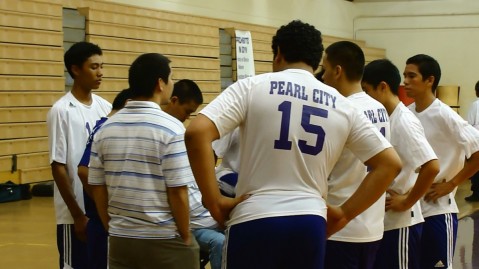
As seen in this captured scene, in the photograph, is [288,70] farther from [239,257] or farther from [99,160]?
[99,160]

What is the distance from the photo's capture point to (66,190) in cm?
411

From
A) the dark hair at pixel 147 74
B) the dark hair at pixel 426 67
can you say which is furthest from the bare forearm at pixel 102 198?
the dark hair at pixel 426 67

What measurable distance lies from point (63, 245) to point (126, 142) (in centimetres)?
129

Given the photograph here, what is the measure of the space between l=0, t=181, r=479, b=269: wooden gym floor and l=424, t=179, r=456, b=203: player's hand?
2813 mm

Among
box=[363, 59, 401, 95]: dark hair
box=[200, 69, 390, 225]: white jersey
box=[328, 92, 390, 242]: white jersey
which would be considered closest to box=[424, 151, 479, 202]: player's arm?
box=[363, 59, 401, 95]: dark hair

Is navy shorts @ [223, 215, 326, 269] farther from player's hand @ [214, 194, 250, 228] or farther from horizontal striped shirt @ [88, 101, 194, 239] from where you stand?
horizontal striped shirt @ [88, 101, 194, 239]

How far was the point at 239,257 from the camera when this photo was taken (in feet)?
8.67

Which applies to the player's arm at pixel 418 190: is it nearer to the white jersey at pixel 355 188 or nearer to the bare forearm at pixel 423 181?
the bare forearm at pixel 423 181

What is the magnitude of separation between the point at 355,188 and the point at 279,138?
2.88 ft

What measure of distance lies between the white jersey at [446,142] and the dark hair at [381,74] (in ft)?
1.98

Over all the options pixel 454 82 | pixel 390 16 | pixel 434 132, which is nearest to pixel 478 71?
pixel 454 82

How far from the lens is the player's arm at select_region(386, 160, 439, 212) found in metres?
3.82

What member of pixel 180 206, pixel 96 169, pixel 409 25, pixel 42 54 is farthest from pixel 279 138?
pixel 409 25

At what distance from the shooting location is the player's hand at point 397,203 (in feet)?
12.7
